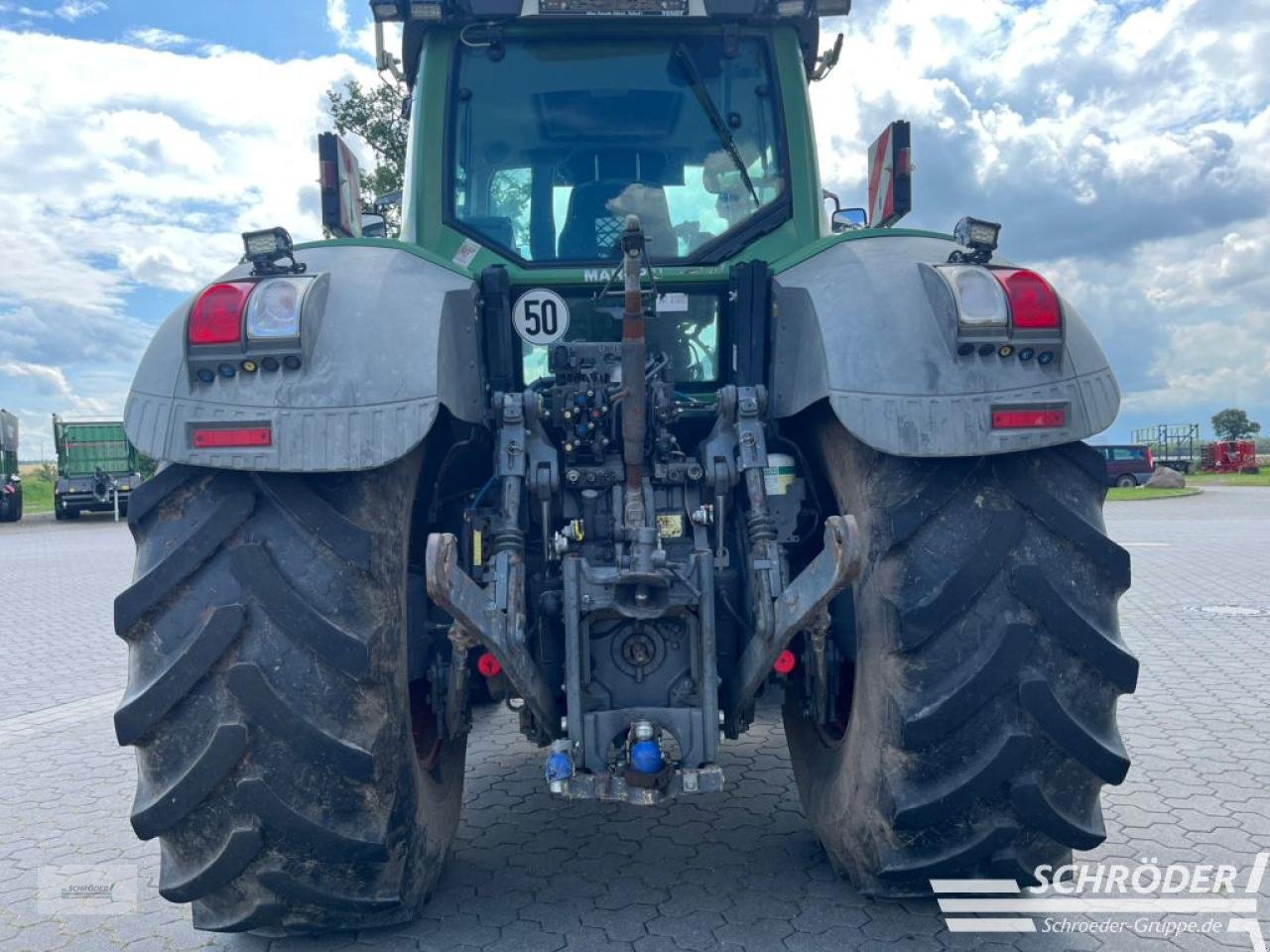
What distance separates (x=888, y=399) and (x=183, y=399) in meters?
1.80

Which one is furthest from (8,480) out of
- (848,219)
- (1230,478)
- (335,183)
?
(1230,478)

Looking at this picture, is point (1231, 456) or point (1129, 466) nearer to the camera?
point (1129, 466)

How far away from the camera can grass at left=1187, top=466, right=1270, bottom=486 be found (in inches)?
1534

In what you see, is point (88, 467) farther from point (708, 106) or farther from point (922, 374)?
point (922, 374)

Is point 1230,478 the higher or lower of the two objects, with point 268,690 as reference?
lower

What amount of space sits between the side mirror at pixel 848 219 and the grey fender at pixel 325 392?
2642 mm

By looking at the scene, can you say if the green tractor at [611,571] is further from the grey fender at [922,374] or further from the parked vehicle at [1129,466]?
the parked vehicle at [1129,466]

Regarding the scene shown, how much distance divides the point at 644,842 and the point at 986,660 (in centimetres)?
167

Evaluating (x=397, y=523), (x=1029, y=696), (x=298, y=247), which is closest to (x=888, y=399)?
(x=1029, y=696)

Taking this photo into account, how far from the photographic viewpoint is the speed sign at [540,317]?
3477 mm

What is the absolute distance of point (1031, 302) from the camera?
2748 millimetres

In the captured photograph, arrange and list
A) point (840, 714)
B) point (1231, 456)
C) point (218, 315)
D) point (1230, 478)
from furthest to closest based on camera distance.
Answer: point (1231, 456), point (1230, 478), point (840, 714), point (218, 315)

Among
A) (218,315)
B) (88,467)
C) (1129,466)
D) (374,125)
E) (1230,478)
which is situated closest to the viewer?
(218,315)

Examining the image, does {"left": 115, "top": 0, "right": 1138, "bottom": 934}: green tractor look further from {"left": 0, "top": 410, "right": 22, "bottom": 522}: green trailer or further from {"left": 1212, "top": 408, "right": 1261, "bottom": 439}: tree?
{"left": 1212, "top": 408, "right": 1261, "bottom": 439}: tree
